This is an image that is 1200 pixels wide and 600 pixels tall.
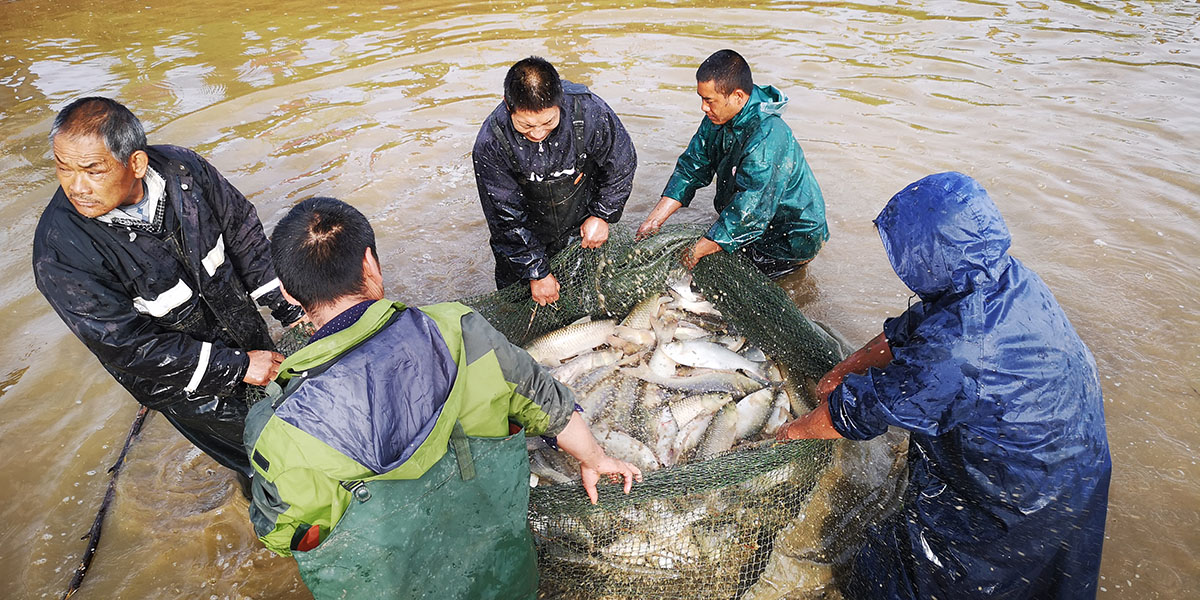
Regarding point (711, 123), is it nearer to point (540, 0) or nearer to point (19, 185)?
point (19, 185)

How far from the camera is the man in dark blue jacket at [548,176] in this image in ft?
13.0

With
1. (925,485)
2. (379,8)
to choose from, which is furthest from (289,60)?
(925,485)

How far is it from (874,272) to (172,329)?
4989 millimetres

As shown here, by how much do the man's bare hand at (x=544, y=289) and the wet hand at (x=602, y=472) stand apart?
1529mm

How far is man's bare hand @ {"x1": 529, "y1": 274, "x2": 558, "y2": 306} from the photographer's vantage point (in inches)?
154

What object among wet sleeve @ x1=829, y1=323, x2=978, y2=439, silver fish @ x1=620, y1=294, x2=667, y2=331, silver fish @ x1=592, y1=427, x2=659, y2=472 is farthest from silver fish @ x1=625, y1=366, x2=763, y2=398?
wet sleeve @ x1=829, y1=323, x2=978, y2=439

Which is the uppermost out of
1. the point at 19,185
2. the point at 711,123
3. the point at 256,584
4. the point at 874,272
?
the point at 711,123

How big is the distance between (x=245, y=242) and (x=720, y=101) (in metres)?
3.07

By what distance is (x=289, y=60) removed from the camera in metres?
9.80

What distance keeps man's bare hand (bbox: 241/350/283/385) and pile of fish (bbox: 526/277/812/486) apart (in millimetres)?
1342

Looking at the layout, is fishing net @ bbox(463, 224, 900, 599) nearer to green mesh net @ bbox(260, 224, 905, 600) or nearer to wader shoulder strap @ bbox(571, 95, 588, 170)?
green mesh net @ bbox(260, 224, 905, 600)

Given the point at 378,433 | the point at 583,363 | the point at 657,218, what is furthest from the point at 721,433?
the point at 378,433

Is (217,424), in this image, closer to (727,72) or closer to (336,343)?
(336,343)

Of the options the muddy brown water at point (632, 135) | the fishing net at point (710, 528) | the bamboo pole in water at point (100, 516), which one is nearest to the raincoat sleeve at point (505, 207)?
the muddy brown water at point (632, 135)
